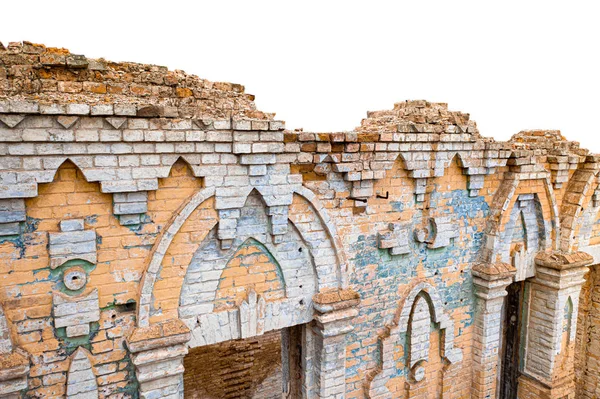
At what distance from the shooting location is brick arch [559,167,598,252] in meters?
7.32

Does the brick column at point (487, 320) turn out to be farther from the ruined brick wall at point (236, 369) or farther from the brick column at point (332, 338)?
the ruined brick wall at point (236, 369)

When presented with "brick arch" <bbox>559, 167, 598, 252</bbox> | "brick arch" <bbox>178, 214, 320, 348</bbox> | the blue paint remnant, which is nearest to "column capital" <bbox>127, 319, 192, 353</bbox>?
"brick arch" <bbox>178, 214, 320, 348</bbox>

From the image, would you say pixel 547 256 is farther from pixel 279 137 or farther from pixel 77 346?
pixel 77 346

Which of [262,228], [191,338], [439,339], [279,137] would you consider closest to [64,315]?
[191,338]

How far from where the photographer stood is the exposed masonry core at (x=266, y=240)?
152 inches

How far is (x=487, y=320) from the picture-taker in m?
6.65

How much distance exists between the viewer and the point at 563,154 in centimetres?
702

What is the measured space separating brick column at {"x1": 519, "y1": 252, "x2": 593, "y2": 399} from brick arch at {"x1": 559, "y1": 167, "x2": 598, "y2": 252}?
0.97 ft

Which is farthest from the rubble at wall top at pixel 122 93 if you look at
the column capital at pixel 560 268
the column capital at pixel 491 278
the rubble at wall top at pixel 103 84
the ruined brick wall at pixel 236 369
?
the ruined brick wall at pixel 236 369

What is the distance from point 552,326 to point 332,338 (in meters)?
4.40

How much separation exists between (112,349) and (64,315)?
57 cm

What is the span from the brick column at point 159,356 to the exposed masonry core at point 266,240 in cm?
2

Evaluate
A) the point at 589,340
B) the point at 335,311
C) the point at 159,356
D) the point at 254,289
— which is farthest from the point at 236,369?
the point at 589,340

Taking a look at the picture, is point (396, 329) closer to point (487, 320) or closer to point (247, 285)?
point (487, 320)
